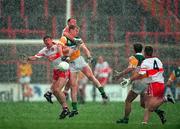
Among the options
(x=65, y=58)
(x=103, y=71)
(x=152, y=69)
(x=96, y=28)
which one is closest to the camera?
(x=152, y=69)

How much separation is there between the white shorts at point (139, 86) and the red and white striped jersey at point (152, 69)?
0.54 ft

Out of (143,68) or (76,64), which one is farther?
(76,64)

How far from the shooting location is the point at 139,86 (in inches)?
740

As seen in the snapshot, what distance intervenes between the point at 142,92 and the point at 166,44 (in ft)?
46.0

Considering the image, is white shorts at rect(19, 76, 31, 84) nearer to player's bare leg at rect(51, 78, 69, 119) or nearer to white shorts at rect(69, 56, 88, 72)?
white shorts at rect(69, 56, 88, 72)

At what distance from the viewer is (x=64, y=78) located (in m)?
20.1

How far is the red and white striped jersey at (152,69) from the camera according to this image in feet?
60.0

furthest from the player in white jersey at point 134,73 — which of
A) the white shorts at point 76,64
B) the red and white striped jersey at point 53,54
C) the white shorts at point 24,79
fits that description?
the white shorts at point 24,79

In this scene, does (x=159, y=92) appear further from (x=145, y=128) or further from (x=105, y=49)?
(x=105, y=49)

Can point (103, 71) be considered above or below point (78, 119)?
above

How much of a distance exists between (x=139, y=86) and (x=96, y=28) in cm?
1382

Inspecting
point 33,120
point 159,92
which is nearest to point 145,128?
point 159,92

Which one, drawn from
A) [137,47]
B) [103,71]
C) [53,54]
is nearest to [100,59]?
[103,71]

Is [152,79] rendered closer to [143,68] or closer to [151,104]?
[143,68]
